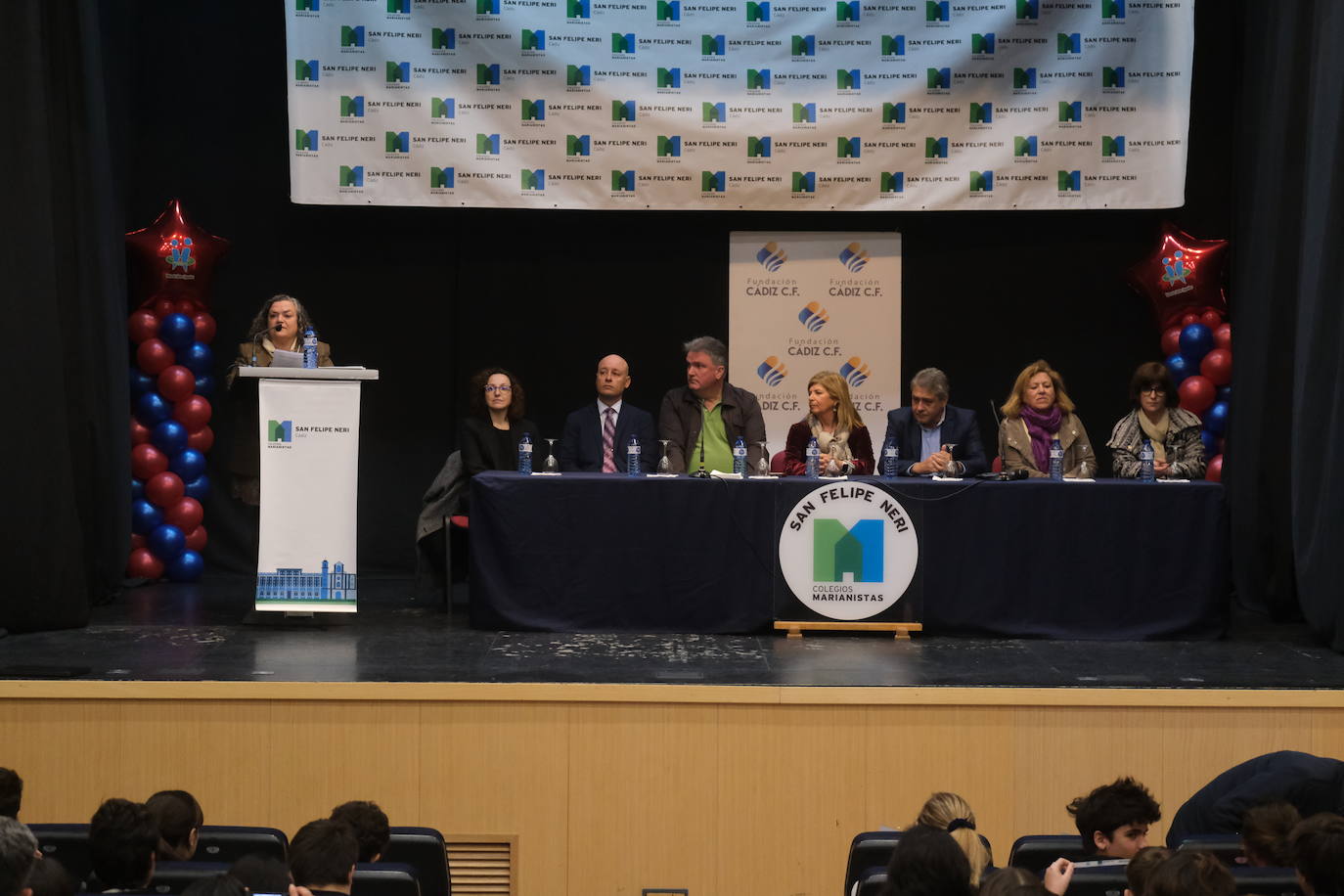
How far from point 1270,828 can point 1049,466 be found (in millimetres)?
3355

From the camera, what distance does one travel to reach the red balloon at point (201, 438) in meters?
7.65

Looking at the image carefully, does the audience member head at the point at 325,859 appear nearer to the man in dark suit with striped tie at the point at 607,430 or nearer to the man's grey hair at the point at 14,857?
the man's grey hair at the point at 14,857

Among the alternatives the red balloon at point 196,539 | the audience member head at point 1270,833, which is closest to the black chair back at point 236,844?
the audience member head at point 1270,833

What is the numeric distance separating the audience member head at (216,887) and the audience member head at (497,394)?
4287 mm

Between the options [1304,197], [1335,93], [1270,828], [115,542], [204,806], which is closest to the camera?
[1270,828]

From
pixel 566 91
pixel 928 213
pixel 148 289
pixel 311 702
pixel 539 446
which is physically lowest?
pixel 311 702

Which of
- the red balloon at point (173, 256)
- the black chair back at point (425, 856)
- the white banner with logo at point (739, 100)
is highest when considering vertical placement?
the white banner with logo at point (739, 100)

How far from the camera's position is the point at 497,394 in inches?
259

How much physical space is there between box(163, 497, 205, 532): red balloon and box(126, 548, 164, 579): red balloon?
0.21 meters

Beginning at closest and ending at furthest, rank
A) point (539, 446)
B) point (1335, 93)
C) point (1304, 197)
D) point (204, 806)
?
point (204, 806), point (1335, 93), point (1304, 197), point (539, 446)

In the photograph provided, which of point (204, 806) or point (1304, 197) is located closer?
point (204, 806)

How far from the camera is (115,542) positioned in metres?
7.07

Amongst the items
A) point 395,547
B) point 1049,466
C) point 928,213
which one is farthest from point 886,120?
point 395,547

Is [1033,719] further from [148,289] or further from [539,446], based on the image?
[148,289]
